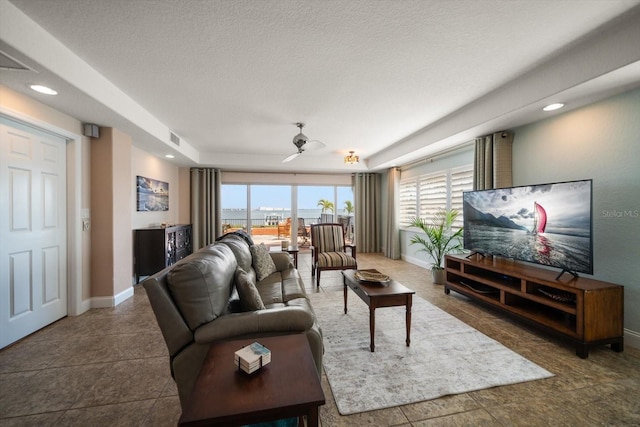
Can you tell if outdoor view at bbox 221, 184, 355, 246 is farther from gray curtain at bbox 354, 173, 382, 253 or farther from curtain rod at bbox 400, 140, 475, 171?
curtain rod at bbox 400, 140, 475, 171

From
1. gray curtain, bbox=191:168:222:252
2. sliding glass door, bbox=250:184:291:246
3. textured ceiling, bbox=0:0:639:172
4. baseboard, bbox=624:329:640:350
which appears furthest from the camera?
sliding glass door, bbox=250:184:291:246

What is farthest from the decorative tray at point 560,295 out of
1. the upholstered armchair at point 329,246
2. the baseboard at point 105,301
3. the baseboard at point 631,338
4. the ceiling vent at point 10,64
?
the baseboard at point 105,301

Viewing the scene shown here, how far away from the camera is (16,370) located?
6.28 ft

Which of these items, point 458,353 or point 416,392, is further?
point 458,353

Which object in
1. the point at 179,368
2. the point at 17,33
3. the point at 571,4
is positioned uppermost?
the point at 571,4

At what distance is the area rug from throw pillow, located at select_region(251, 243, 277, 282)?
79cm

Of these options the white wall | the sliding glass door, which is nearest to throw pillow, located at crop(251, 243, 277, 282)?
the white wall

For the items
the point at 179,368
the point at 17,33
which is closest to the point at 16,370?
the point at 179,368

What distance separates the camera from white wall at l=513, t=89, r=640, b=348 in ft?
7.18

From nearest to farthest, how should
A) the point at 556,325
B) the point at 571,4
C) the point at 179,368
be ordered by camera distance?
the point at 179,368
the point at 571,4
the point at 556,325

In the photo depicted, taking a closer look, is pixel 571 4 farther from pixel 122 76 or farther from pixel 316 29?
pixel 122 76

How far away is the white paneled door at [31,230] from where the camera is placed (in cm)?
222

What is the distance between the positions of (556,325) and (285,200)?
5546mm

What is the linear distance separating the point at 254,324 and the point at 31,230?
2.63 meters
